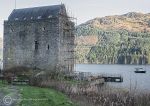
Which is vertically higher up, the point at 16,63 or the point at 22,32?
the point at 22,32

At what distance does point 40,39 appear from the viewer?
172 feet

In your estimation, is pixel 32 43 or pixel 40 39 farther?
pixel 32 43

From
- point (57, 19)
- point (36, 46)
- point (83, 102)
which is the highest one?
point (57, 19)

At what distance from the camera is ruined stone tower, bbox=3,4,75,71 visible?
51.4m

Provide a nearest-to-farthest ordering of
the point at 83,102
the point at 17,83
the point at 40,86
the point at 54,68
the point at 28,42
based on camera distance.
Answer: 1. the point at 83,102
2. the point at 40,86
3. the point at 17,83
4. the point at 54,68
5. the point at 28,42

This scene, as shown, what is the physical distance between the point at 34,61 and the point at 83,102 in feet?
103

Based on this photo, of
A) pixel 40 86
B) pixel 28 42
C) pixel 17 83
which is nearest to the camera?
pixel 40 86

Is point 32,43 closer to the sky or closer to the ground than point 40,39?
closer to the ground

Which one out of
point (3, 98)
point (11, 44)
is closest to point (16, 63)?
point (11, 44)

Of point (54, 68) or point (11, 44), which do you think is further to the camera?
point (11, 44)

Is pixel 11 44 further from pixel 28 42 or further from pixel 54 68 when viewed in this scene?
pixel 54 68

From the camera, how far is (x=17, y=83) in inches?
Result: 1430

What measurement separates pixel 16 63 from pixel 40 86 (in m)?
22.2

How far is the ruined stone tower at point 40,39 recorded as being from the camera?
51.4 metres
